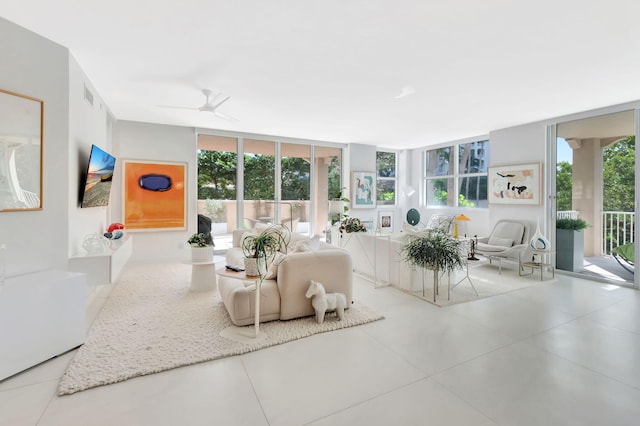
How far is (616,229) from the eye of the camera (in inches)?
182

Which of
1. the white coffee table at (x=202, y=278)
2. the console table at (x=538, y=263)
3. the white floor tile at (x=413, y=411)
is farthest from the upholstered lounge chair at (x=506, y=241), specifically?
the white coffee table at (x=202, y=278)

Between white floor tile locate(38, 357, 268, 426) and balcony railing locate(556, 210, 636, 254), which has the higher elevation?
balcony railing locate(556, 210, 636, 254)

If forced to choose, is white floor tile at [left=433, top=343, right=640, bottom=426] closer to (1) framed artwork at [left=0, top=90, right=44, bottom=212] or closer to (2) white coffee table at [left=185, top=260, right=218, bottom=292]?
(2) white coffee table at [left=185, top=260, right=218, bottom=292]

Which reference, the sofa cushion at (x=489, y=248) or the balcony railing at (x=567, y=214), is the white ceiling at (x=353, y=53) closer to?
the balcony railing at (x=567, y=214)

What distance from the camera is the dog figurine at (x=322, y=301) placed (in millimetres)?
2963

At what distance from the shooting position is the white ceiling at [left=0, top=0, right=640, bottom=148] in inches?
92.0

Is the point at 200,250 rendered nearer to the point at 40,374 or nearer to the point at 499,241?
the point at 40,374

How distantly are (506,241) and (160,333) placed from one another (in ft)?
18.2

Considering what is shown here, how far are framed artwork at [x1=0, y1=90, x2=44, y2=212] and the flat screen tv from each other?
66 cm

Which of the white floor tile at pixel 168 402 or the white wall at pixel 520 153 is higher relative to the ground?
the white wall at pixel 520 153

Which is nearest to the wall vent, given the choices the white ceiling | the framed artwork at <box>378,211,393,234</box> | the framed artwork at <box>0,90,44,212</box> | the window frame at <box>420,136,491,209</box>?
the white ceiling

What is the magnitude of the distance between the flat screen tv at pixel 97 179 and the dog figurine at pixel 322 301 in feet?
8.90

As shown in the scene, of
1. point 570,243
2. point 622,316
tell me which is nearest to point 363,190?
point 570,243

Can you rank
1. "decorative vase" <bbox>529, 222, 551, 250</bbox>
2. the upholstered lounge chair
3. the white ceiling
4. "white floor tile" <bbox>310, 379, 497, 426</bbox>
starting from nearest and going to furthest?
"white floor tile" <bbox>310, 379, 497, 426</bbox> < the white ceiling < "decorative vase" <bbox>529, 222, 551, 250</bbox> < the upholstered lounge chair
